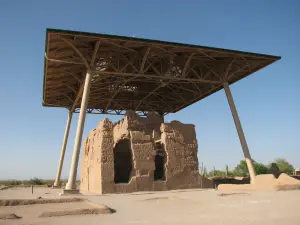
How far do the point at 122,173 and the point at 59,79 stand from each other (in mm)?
8863

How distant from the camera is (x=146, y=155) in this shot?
63.0ft

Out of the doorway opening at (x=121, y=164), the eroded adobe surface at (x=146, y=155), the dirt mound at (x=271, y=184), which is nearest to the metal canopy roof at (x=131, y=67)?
the eroded adobe surface at (x=146, y=155)

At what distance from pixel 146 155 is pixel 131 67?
8.30 m

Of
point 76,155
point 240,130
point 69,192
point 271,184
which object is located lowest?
point 271,184

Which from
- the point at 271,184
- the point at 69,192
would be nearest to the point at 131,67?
the point at 69,192

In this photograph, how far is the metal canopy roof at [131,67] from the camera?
19.2m

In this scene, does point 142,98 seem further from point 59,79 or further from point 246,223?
point 246,223

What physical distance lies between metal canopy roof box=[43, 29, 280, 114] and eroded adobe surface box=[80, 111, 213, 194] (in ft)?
11.5

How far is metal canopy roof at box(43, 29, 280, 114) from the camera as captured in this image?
19.2 metres

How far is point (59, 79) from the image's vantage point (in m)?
24.8

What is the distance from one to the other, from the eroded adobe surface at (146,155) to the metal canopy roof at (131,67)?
351cm

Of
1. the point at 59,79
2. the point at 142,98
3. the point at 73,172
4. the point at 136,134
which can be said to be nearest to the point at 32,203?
the point at 73,172

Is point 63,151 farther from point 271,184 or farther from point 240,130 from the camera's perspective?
point 271,184

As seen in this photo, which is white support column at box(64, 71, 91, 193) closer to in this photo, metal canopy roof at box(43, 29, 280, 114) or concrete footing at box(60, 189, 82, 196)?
concrete footing at box(60, 189, 82, 196)
